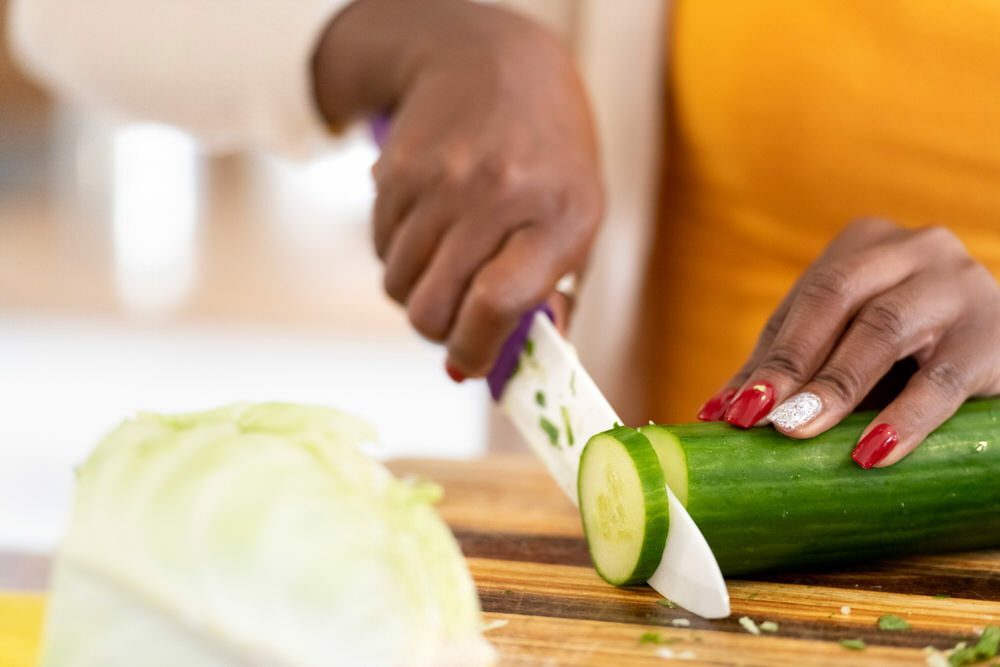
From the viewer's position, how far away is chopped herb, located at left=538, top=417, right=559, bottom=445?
158cm

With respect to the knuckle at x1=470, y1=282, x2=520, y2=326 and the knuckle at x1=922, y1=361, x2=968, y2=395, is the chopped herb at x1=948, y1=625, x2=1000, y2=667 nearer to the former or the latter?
the knuckle at x1=922, y1=361, x2=968, y2=395

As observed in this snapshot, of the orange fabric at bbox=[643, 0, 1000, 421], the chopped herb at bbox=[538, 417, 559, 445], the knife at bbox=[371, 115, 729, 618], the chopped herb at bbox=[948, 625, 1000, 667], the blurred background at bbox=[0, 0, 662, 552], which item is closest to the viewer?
the chopped herb at bbox=[948, 625, 1000, 667]

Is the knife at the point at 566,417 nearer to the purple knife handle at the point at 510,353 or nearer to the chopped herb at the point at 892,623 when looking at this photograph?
the purple knife handle at the point at 510,353

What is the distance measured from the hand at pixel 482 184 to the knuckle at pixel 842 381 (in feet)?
1.48

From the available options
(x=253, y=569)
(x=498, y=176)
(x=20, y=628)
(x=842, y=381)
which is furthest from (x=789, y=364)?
(x=20, y=628)

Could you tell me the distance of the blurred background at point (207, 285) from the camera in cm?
240

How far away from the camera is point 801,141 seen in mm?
2125

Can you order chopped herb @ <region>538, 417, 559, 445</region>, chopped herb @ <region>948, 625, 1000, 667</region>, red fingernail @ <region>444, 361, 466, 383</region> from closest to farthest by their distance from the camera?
chopped herb @ <region>948, 625, 1000, 667</region>, chopped herb @ <region>538, 417, 559, 445</region>, red fingernail @ <region>444, 361, 466, 383</region>

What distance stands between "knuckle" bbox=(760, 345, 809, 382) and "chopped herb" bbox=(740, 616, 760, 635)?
354 millimetres

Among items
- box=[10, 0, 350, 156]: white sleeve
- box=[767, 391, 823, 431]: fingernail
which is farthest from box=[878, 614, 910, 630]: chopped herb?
box=[10, 0, 350, 156]: white sleeve

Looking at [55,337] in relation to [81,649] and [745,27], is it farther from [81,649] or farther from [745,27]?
[81,649]

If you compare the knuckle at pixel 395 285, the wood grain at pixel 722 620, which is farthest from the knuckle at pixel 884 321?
the knuckle at pixel 395 285

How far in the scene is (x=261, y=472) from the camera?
1.00 meters

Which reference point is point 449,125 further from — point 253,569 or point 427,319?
point 253,569
